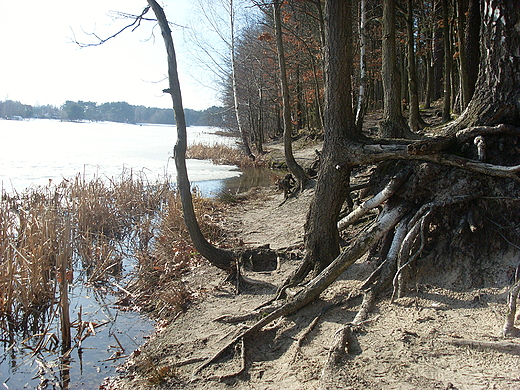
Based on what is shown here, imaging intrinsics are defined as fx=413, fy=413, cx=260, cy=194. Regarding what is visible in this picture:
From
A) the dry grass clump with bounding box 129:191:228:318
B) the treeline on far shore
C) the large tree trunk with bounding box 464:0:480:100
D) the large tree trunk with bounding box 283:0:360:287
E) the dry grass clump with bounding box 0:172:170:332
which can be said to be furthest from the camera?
the treeline on far shore

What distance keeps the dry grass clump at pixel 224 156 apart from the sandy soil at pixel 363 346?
60.6 ft

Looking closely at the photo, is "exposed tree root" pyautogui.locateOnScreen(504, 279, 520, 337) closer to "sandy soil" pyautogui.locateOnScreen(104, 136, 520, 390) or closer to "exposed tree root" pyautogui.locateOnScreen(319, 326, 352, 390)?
"sandy soil" pyautogui.locateOnScreen(104, 136, 520, 390)

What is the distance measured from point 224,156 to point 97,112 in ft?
254

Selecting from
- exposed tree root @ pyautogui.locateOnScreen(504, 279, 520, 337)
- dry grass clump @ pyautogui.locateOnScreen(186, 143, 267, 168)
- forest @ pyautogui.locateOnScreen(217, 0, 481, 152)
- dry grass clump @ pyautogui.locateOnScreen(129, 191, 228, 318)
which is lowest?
dry grass clump @ pyautogui.locateOnScreen(129, 191, 228, 318)

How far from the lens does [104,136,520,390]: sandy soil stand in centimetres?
308

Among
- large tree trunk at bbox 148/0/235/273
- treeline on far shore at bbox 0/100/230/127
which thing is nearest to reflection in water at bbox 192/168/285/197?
large tree trunk at bbox 148/0/235/273

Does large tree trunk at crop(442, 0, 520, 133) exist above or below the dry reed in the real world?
above

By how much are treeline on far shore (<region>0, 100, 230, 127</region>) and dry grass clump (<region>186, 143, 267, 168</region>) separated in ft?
119

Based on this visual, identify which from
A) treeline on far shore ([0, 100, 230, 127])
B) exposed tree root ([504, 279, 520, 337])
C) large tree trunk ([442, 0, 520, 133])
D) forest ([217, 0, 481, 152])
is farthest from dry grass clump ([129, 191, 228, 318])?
treeline on far shore ([0, 100, 230, 127])

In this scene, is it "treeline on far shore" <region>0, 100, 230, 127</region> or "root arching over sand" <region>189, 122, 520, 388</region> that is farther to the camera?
"treeline on far shore" <region>0, 100, 230, 127</region>

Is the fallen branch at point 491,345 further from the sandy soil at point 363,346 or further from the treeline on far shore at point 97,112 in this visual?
the treeline on far shore at point 97,112

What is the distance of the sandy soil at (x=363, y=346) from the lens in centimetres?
308

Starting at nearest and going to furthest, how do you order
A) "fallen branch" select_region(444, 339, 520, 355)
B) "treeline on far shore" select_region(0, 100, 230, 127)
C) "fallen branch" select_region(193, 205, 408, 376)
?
"fallen branch" select_region(444, 339, 520, 355) → "fallen branch" select_region(193, 205, 408, 376) → "treeline on far shore" select_region(0, 100, 230, 127)

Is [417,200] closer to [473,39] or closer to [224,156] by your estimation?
[473,39]
